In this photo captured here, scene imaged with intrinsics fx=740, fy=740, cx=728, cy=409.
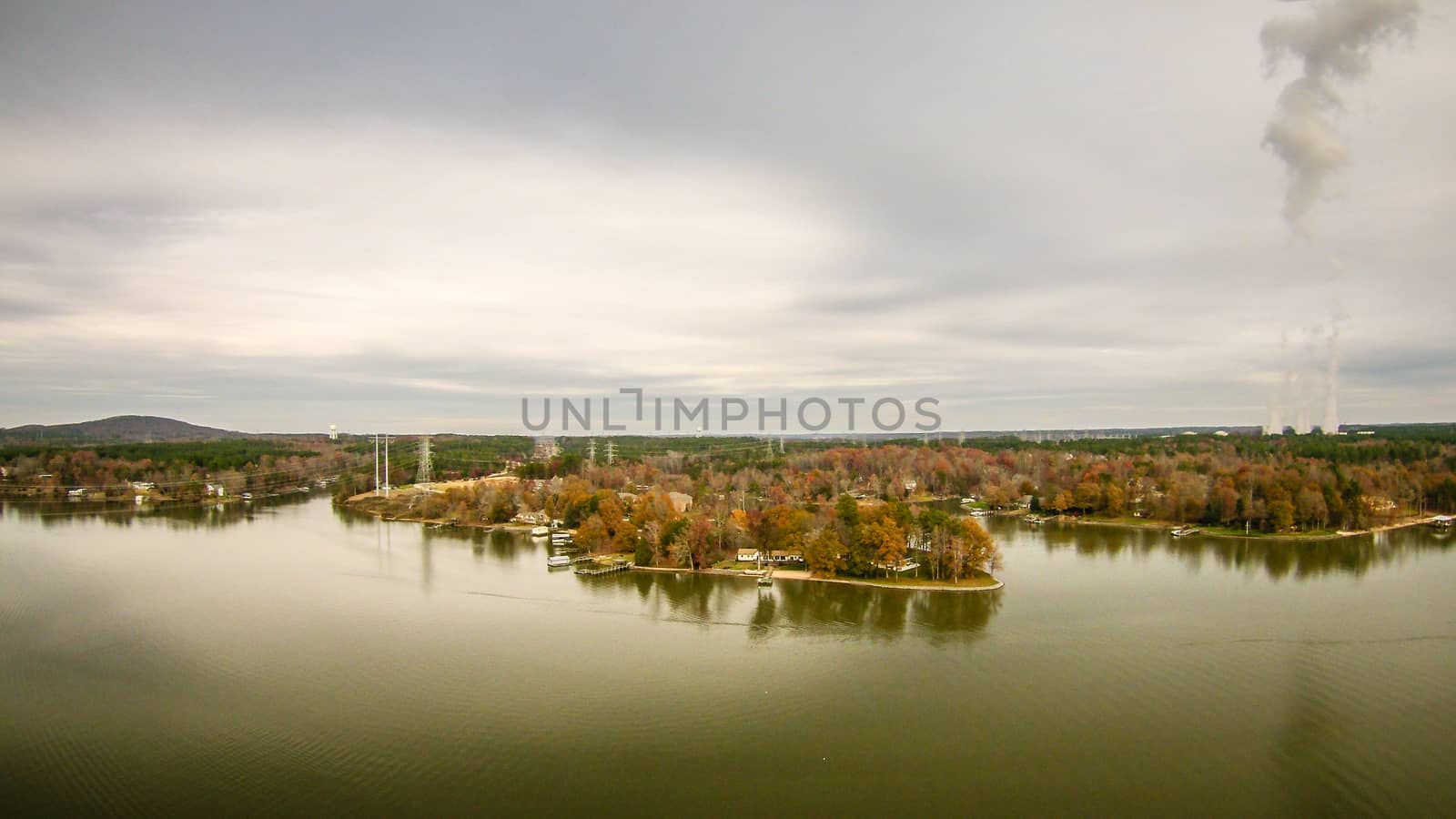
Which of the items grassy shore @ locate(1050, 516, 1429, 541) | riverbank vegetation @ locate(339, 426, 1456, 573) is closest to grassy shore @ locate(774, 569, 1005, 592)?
riverbank vegetation @ locate(339, 426, 1456, 573)

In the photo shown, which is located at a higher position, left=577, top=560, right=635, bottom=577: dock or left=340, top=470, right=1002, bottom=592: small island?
left=340, top=470, right=1002, bottom=592: small island

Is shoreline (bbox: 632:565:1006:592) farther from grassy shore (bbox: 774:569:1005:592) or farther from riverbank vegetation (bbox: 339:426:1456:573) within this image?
riverbank vegetation (bbox: 339:426:1456:573)

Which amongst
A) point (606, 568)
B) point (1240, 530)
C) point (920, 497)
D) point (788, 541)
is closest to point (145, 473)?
point (606, 568)

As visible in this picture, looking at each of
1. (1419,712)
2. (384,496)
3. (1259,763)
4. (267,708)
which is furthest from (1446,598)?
(384,496)

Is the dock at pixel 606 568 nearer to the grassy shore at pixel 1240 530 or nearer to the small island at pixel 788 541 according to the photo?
the small island at pixel 788 541

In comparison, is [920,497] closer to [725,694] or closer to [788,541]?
[788,541]

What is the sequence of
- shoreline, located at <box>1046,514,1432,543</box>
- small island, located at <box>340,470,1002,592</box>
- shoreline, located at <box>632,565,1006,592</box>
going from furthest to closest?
shoreline, located at <box>1046,514,1432,543</box> < small island, located at <box>340,470,1002,592</box> < shoreline, located at <box>632,565,1006,592</box>

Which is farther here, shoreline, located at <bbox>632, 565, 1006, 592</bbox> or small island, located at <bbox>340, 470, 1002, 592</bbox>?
small island, located at <bbox>340, 470, 1002, 592</bbox>

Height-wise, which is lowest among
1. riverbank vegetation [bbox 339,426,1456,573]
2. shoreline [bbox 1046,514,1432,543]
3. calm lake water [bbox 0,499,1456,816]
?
calm lake water [bbox 0,499,1456,816]

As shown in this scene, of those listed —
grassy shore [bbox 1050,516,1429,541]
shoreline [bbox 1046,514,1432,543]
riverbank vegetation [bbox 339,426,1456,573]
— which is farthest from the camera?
grassy shore [bbox 1050,516,1429,541]
